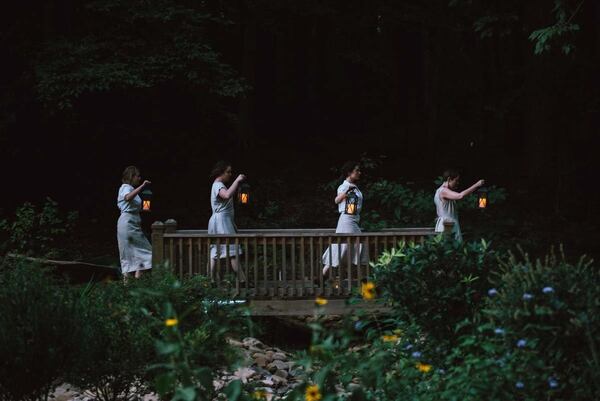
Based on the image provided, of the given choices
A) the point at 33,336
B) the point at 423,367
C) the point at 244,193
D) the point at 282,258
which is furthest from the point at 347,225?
the point at 33,336

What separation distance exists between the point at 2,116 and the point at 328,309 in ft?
31.4

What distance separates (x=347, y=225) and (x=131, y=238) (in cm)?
310

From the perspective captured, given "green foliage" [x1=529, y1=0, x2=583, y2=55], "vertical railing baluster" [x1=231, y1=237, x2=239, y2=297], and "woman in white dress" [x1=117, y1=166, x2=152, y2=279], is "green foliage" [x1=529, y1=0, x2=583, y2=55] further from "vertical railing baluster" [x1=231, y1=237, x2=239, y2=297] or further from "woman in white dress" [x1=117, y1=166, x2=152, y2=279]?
"woman in white dress" [x1=117, y1=166, x2=152, y2=279]

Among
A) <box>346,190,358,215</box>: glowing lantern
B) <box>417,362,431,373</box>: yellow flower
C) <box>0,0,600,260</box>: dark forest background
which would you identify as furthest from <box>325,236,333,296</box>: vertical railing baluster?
<box>0,0,600,260</box>: dark forest background

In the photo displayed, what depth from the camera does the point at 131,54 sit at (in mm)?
15641

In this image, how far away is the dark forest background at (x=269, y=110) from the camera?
1570cm

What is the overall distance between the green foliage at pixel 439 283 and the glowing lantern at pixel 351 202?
184 inches

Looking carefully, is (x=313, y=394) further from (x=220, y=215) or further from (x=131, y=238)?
(x=131, y=238)

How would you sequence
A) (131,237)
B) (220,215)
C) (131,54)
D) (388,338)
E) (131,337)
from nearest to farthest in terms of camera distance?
1. (388,338)
2. (131,337)
3. (220,215)
4. (131,237)
5. (131,54)

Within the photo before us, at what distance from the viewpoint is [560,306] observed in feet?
15.2

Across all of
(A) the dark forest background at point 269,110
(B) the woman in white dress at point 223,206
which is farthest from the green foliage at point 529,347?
(A) the dark forest background at point 269,110

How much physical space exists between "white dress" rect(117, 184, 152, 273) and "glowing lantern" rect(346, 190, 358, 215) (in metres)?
2.93

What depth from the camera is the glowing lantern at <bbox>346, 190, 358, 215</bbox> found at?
439 inches

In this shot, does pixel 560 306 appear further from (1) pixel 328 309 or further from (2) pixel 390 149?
(2) pixel 390 149
